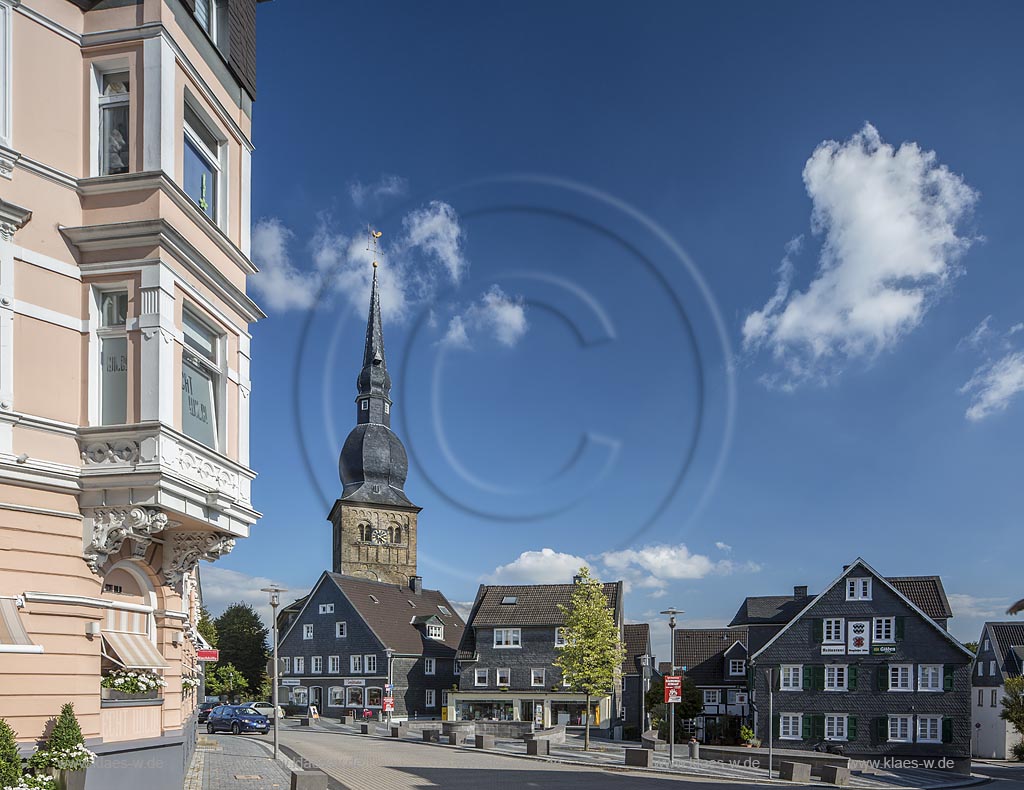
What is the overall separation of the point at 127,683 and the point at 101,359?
4.84 meters

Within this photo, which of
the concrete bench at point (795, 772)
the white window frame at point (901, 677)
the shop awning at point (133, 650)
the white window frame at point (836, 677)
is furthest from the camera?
the white window frame at point (836, 677)

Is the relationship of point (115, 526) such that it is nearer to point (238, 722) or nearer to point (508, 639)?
point (238, 722)

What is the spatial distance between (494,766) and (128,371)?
28175 millimetres

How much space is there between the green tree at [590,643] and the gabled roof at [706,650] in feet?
61.3

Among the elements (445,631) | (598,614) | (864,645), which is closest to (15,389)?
(598,614)

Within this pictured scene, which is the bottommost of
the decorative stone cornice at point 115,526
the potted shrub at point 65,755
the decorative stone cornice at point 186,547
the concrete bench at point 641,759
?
the concrete bench at point 641,759

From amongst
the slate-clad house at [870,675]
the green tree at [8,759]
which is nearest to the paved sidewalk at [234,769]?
the green tree at [8,759]

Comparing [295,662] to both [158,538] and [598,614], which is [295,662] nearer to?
[598,614]

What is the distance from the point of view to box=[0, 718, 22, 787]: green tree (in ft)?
38.9

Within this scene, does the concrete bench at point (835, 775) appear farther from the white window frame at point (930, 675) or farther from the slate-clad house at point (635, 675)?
the slate-clad house at point (635, 675)

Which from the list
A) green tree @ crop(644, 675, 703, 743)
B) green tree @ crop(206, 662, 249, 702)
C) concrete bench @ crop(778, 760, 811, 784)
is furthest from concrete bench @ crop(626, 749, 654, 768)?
green tree @ crop(206, 662, 249, 702)

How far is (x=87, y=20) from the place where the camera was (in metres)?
14.8

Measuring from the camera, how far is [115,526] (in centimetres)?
1372

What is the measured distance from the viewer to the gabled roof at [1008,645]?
74.9 m
